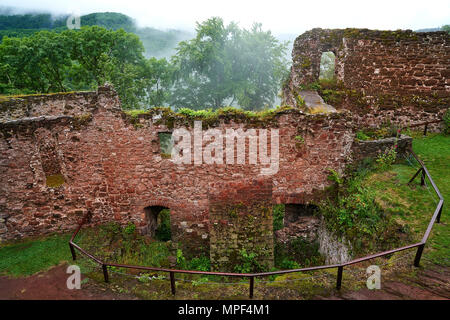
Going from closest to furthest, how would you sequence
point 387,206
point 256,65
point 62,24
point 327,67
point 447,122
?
point 387,206, point 447,122, point 256,65, point 327,67, point 62,24

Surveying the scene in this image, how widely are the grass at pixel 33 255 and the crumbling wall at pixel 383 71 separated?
414 inches

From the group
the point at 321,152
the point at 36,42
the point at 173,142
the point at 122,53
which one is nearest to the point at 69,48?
the point at 36,42

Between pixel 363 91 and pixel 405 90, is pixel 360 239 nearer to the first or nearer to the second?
pixel 363 91

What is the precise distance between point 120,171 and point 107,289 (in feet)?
12.6

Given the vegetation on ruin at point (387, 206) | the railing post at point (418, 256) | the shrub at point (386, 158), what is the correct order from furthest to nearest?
the shrub at point (386, 158) < the vegetation on ruin at point (387, 206) < the railing post at point (418, 256)

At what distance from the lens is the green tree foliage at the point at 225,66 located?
74.6 feet

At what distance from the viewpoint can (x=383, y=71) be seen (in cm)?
1152

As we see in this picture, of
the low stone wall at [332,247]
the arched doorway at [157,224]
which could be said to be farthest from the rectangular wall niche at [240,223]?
the arched doorway at [157,224]

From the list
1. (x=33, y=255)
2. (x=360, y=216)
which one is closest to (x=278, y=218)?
(x=360, y=216)

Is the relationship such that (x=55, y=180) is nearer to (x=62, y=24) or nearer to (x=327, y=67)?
(x=327, y=67)

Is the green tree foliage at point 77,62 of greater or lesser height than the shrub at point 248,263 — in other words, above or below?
above

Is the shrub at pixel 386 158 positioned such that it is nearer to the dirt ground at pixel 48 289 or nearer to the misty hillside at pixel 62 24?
the dirt ground at pixel 48 289

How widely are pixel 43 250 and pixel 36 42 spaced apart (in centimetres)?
1762
